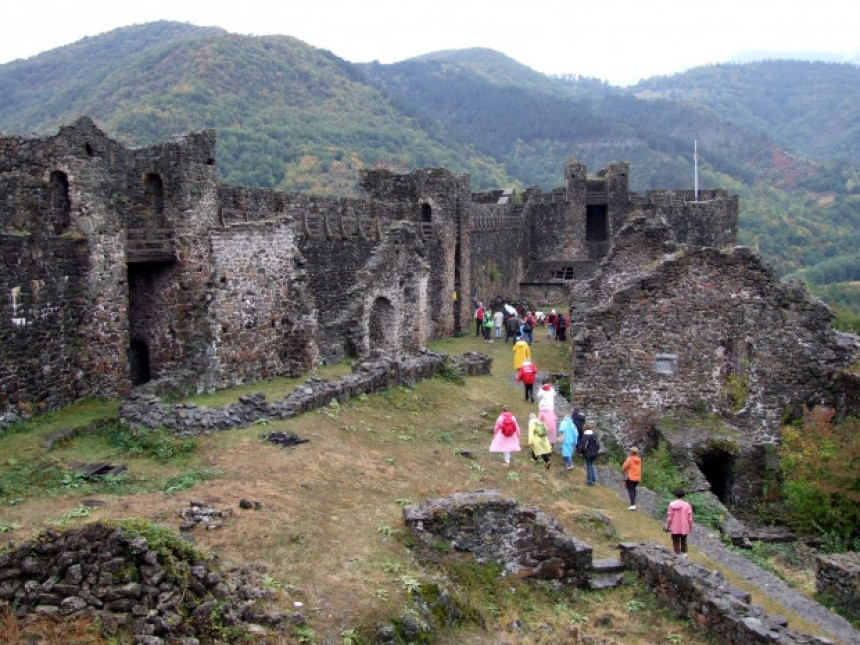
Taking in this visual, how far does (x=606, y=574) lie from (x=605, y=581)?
0.21 m

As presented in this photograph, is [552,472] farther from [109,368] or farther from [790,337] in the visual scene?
[109,368]

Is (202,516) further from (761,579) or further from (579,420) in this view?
(579,420)

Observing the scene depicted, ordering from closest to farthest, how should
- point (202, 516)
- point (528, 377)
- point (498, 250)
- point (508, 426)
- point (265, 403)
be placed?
point (202, 516)
point (265, 403)
point (508, 426)
point (528, 377)
point (498, 250)

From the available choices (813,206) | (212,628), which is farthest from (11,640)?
(813,206)

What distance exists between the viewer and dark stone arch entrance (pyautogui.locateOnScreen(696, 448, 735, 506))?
64.7 ft

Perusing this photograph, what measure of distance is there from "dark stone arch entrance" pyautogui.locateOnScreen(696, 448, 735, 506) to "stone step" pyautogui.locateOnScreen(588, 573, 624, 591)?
24.3ft

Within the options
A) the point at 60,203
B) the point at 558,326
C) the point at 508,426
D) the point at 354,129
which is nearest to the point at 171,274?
the point at 60,203

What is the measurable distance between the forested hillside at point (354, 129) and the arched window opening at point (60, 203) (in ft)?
140

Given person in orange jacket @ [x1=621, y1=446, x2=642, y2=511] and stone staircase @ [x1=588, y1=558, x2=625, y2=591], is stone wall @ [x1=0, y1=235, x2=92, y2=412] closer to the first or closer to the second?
stone staircase @ [x1=588, y1=558, x2=625, y2=591]

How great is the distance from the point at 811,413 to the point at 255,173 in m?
55.7

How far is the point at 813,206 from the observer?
126000 millimetres

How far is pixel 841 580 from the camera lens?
13.7 m

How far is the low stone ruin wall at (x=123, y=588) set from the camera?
8.02 metres

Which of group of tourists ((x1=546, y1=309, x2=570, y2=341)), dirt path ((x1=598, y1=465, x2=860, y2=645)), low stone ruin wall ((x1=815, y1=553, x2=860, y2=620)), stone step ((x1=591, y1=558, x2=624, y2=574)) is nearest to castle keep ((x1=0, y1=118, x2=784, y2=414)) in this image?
group of tourists ((x1=546, y1=309, x2=570, y2=341))
